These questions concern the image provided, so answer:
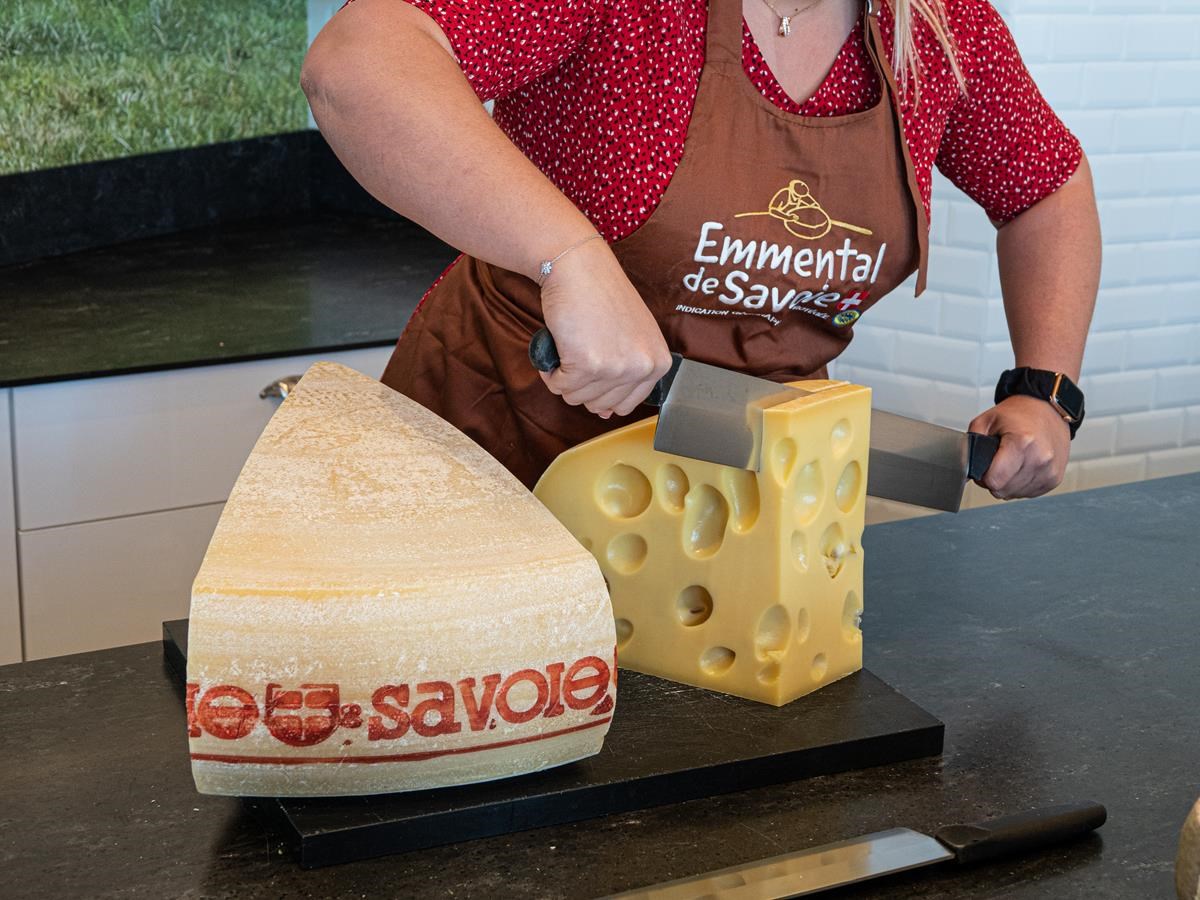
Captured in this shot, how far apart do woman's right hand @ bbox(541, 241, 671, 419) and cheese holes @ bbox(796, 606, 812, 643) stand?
0.21 m

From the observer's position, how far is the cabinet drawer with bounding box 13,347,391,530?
1996mm

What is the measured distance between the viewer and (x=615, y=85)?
1123 mm

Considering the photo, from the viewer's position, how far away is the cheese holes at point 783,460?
3.22 ft

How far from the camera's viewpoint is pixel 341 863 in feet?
2.72

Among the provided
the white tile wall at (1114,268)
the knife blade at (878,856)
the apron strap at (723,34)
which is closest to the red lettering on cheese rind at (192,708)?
the knife blade at (878,856)

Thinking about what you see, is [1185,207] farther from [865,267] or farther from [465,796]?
[465,796]

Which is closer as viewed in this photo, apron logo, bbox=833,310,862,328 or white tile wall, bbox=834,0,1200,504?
apron logo, bbox=833,310,862,328

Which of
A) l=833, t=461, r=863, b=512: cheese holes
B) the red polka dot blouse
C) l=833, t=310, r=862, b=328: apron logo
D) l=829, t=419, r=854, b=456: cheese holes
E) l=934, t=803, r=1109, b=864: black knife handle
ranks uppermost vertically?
the red polka dot blouse

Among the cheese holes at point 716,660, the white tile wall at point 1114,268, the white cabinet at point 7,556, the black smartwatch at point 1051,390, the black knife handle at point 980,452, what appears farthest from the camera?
the white tile wall at point 1114,268

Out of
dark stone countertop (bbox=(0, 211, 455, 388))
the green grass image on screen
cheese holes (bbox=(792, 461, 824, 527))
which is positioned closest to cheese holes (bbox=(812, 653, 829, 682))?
cheese holes (bbox=(792, 461, 824, 527))

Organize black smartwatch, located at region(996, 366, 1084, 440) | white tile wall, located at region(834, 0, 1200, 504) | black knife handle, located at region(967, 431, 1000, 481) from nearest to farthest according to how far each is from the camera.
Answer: black knife handle, located at region(967, 431, 1000, 481), black smartwatch, located at region(996, 366, 1084, 440), white tile wall, located at region(834, 0, 1200, 504)

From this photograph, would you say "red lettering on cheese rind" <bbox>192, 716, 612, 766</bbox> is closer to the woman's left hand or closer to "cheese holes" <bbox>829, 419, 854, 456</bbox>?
"cheese holes" <bbox>829, 419, 854, 456</bbox>

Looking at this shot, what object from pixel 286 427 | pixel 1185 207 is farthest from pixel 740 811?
pixel 1185 207

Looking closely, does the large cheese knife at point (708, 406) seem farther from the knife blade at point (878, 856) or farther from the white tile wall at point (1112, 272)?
the white tile wall at point (1112, 272)
